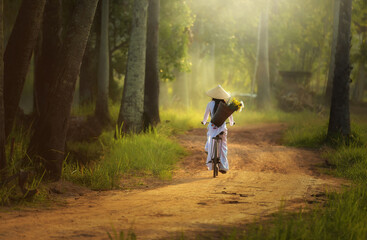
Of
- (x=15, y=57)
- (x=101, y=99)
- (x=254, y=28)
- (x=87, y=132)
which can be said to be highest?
(x=254, y=28)

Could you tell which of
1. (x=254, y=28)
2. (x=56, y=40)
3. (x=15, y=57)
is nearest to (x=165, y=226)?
(x=15, y=57)

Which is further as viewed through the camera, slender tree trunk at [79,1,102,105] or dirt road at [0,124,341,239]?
slender tree trunk at [79,1,102,105]

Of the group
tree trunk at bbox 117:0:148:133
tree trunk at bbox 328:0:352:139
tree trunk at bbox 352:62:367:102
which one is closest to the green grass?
tree trunk at bbox 117:0:148:133

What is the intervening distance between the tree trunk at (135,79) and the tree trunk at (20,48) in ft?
17.5

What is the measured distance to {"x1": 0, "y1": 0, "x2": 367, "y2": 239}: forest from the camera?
6242 millimetres

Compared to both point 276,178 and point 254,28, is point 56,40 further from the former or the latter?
point 254,28

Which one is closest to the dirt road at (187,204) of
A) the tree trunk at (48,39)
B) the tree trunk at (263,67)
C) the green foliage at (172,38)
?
the tree trunk at (48,39)

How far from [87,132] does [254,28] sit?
90.9 ft

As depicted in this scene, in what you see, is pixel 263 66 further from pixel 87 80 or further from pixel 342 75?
pixel 342 75

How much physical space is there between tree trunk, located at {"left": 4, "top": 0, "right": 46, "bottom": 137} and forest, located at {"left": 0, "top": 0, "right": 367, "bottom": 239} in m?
0.02

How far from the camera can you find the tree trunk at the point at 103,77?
1880 centimetres

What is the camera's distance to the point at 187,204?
7316 mm

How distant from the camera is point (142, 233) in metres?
5.67

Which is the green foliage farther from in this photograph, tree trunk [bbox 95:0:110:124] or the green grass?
the green grass
